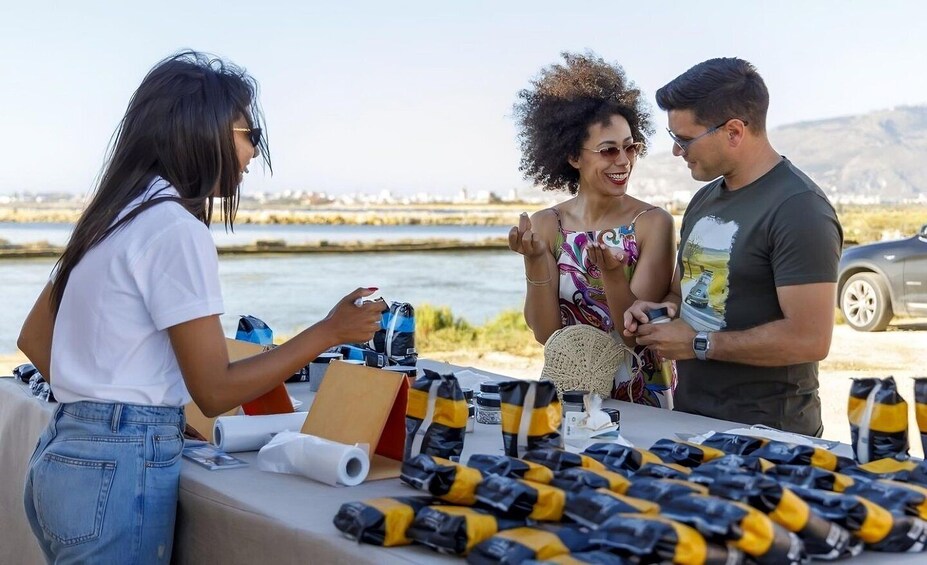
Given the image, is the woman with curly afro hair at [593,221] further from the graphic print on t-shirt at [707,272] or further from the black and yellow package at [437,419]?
the black and yellow package at [437,419]

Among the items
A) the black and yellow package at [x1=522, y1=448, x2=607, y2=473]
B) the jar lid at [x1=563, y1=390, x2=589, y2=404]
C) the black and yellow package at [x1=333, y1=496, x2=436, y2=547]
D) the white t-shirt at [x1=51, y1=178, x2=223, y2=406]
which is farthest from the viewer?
the jar lid at [x1=563, y1=390, x2=589, y2=404]

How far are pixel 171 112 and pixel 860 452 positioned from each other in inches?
53.5

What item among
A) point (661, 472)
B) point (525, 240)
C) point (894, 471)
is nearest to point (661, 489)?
point (661, 472)

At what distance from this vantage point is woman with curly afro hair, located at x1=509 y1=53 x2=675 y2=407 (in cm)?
291

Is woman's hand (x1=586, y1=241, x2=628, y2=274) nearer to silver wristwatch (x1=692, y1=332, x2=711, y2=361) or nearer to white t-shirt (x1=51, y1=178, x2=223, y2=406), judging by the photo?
silver wristwatch (x1=692, y1=332, x2=711, y2=361)

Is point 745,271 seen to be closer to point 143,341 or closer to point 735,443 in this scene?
point 735,443

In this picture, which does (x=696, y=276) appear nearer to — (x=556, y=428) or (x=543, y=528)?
(x=556, y=428)

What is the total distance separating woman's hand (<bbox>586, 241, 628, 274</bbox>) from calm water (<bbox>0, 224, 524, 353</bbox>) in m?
11.1

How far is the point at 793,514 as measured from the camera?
49.5 inches

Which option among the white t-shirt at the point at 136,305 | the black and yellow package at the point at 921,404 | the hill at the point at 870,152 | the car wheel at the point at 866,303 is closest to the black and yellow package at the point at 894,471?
the black and yellow package at the point at 921,404

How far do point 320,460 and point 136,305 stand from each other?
0.41 meters

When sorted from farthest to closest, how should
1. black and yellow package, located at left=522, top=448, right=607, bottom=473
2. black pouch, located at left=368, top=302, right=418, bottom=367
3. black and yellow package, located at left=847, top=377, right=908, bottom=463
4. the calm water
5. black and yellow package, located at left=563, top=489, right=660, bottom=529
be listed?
the calm water
black pouch, located at left=368, top=302, right=418, bottom=367
black and yellow package, located at left=847, top=377, right=908, bottom=463
black and yellow package, located at left=522, top=448, right=607, bottom=473
black and yellow package, located at left=563, top=489, right=660, bottom=529

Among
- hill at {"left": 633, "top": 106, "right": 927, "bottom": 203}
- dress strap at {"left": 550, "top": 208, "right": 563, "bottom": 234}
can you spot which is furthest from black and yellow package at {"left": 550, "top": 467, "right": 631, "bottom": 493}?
hill at {"left": 633, "top": 106, "right": 927, "bottom": 203}

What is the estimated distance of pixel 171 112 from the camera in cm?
176
